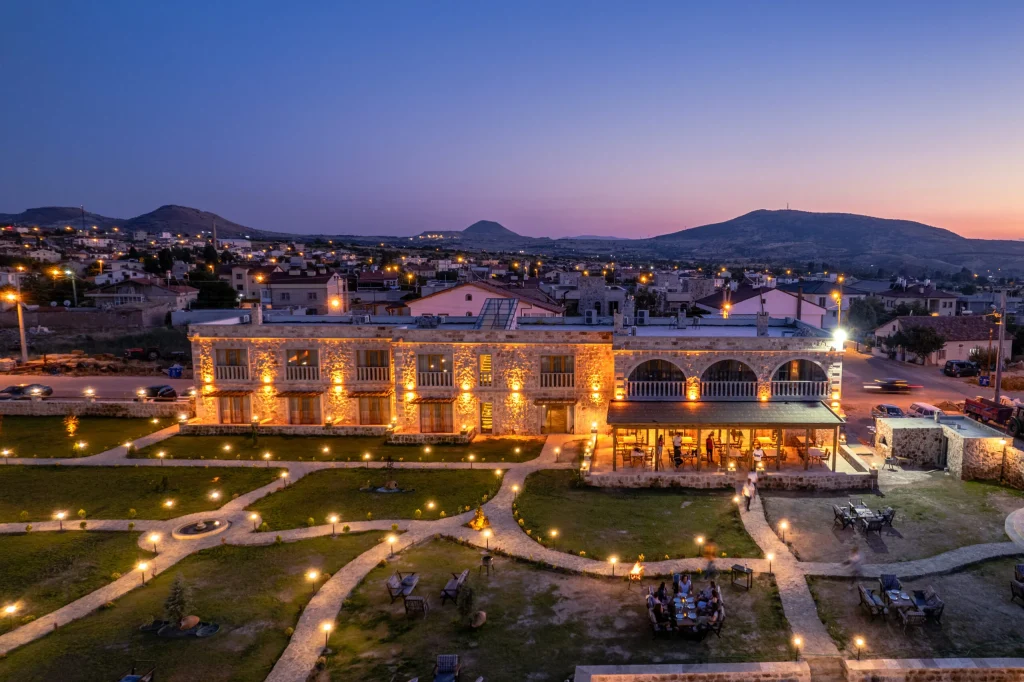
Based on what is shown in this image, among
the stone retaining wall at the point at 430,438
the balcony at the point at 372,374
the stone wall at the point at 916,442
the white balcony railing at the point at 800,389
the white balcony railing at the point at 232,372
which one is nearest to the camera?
the stone wall at the point at 916,442

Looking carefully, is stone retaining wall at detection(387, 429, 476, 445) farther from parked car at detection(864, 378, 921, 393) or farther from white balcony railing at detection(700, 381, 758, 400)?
parked car at detection(864, 378, 921, 393)

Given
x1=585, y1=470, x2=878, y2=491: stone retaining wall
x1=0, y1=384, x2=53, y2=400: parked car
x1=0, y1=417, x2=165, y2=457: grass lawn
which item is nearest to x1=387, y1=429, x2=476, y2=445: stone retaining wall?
x1=585, y1=470, x2=878, y2=491: stone retaining wall

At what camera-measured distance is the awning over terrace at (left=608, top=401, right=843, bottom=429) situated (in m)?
28.0

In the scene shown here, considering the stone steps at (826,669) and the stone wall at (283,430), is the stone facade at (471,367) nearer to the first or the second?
the stone wall at (283,430)

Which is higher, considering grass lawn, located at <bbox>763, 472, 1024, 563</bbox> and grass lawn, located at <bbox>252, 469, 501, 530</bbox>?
grass lawn, located at <bbox>763, 472, 1024, 563</bbox>

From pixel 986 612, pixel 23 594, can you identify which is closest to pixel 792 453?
pixel 986 612

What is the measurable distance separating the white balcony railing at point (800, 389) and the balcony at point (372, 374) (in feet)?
68.9

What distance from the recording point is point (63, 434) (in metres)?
37.6

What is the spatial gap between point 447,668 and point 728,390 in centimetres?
2199

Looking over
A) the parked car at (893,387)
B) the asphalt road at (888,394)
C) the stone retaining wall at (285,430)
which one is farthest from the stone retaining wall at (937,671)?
the parked car at (893,387)

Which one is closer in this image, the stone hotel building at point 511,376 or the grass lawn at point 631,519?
the grass lawn at point 631,519

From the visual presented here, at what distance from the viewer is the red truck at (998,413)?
1281 inches

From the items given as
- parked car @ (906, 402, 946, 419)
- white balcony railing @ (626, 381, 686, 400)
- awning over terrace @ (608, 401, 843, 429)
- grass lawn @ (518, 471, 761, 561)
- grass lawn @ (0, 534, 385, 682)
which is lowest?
grass lawn @ (0, 534, 385, 682)

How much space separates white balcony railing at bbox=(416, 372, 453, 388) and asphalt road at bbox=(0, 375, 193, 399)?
23306 mm
